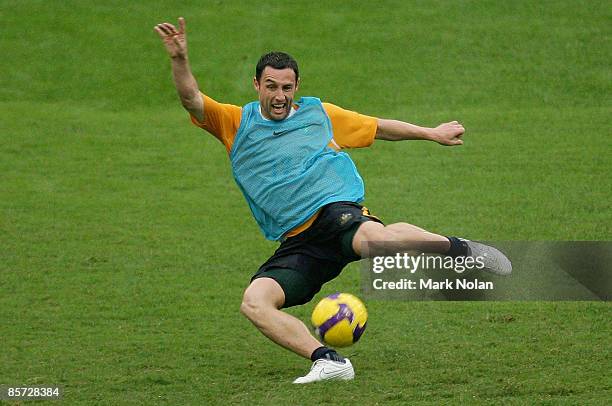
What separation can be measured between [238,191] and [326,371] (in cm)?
707

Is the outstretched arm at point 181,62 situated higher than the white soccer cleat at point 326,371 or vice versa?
the outstretched arm at point 181,62

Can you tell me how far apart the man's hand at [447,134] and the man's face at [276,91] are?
1.17 m

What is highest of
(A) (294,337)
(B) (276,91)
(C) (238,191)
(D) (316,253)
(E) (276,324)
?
(B) (276,91)

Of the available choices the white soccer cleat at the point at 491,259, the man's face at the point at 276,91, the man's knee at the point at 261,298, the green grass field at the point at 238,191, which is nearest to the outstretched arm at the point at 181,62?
the man's face at the point at 276,91

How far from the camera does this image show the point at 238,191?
1502cm

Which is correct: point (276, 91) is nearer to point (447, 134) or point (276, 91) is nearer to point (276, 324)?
point (447, 134)

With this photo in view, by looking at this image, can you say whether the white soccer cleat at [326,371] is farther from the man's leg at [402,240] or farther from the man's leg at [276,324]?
the man's leg at [402,240]

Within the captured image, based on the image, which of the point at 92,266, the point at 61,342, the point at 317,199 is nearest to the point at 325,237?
the point at 317,199

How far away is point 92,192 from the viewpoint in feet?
48.8

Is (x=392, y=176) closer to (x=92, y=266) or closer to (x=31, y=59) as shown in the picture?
(x=92, y=266)

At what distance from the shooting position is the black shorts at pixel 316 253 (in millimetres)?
8570

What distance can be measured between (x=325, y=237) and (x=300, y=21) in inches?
478

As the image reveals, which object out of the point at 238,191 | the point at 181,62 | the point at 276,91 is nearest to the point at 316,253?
the point at 276,91

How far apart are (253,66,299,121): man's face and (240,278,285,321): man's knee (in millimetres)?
1290
